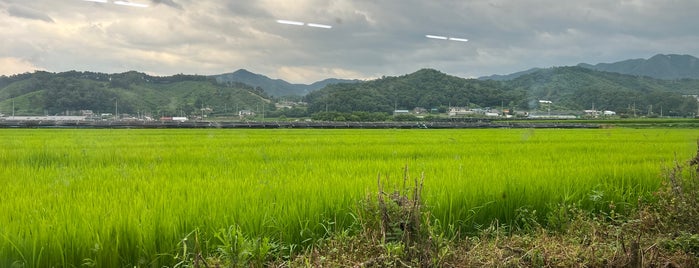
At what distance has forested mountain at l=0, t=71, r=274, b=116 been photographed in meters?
9.51

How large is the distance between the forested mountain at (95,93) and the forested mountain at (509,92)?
604 inches

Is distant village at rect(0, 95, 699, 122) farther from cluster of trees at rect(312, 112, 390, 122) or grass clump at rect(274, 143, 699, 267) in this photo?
grass clump at rect(274, 143, 699, 267)

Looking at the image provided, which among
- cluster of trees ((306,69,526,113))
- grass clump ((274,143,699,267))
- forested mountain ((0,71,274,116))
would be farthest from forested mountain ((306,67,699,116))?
grass clump ((274,143,699,267))

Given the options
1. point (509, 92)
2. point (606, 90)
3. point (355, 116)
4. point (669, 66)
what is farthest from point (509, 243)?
point (355, 116)

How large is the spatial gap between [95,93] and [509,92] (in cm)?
2763

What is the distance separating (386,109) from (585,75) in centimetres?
1541

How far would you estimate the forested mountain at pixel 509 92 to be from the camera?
23406 mm

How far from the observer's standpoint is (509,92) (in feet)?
103

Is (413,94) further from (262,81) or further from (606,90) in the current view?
(262,81)

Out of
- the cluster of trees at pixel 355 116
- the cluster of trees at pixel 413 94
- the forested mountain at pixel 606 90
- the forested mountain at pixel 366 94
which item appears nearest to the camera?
the forested mountain at pixel 366 94

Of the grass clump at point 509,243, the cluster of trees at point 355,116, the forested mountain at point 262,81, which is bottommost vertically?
the grass clump at point 509,243

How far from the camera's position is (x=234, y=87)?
2272 centimetres

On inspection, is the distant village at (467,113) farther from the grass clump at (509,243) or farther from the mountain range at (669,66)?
the grass clump at (509,243)

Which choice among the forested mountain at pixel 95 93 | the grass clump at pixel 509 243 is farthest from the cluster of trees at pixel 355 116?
the grass clump at pixel 509 243
